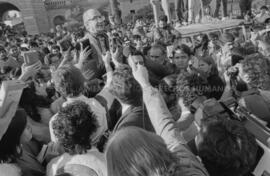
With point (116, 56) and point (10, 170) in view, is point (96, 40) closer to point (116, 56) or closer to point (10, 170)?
point (116, 56)

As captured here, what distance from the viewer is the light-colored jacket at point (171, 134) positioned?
45.5 inches

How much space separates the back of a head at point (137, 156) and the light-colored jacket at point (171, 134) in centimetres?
17

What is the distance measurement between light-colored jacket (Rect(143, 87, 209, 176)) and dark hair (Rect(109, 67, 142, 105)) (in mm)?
239

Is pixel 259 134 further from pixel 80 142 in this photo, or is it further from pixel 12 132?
pixel 12 132

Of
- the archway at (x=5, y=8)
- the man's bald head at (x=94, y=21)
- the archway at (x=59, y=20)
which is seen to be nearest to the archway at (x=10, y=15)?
the archway at (x=5, y=8)

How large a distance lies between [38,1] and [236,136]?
138 feet

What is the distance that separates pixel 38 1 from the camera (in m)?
38.5

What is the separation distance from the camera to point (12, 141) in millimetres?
1614

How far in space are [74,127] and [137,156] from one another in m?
0.73

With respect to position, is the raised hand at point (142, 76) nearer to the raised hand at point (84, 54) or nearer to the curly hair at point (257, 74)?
the curly hair at point (257, 74)

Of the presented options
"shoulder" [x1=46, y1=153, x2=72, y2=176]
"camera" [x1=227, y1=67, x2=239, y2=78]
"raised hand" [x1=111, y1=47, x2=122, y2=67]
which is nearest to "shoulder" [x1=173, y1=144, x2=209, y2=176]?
"shoulder" [x1=46, y1=153, x2=72, y2=176]

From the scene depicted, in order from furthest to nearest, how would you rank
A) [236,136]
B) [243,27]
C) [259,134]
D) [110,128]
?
[243,27] → [110,128] → [259,134] → [236,136]

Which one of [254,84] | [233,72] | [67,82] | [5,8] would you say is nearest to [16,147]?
[67,82]

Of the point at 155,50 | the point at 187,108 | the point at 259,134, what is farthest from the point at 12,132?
the point at 155,50
